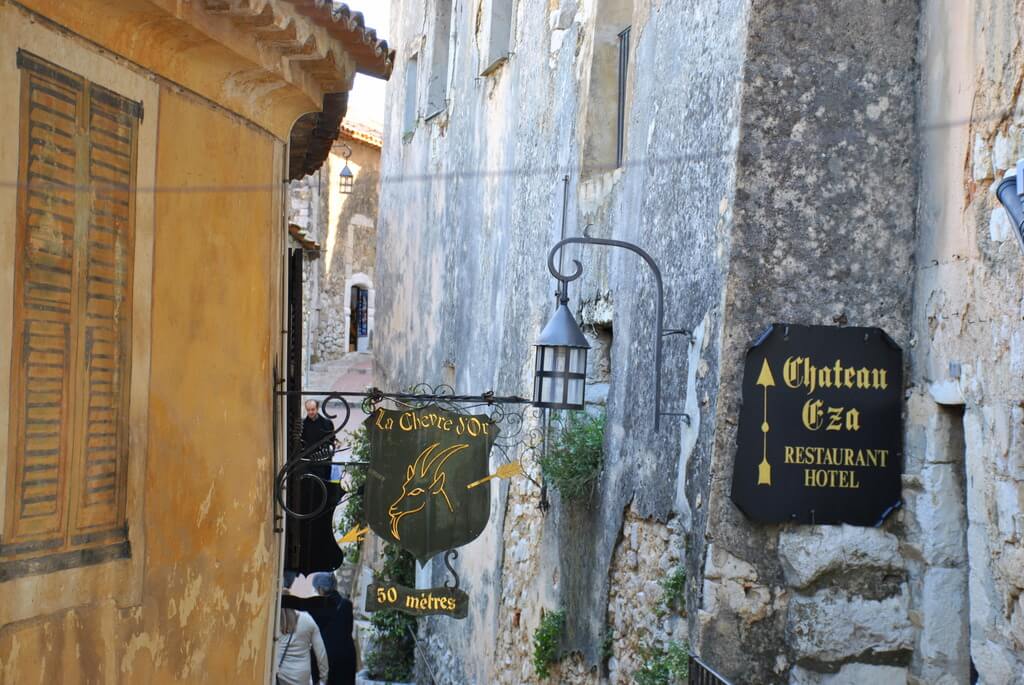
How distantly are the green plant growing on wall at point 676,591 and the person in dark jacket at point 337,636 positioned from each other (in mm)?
3290

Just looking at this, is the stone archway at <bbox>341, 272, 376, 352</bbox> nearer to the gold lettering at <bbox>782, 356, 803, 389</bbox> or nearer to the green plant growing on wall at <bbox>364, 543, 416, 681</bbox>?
the green plant growing on wall at <bbox>364, 543, 416, 681</bbox>

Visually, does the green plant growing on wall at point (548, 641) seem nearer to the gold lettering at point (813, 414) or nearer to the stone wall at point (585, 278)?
the stone wall at point (585, 278)

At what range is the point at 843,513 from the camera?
629 cm

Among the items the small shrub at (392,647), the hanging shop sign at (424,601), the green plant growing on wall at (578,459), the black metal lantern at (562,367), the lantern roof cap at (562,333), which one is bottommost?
the small shrub at (392,647)

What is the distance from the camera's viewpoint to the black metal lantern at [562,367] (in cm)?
694

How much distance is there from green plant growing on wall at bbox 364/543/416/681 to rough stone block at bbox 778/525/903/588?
856 centimetres

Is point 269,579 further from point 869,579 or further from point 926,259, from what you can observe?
point 926,259

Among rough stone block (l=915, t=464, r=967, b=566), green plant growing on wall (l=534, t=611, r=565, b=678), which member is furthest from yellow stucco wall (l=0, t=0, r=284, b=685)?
rough stone block (l=915, t=464, r=967, b=566)

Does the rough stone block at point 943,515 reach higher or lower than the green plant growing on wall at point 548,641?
higher

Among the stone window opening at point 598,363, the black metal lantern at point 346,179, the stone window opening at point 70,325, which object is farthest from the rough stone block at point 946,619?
the black metal lantern at point 346,179

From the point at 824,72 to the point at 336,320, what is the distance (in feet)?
91.0

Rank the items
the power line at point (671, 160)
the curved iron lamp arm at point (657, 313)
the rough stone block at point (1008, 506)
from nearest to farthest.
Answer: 1. the power line at point (671, 160)
2. the rough stone block at point (1008, 506)
3. the curved iron lamp arm at point (657, 313)

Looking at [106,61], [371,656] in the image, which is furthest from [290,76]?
[371,656]

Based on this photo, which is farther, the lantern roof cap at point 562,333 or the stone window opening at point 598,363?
the stone window opening at point 598,363
